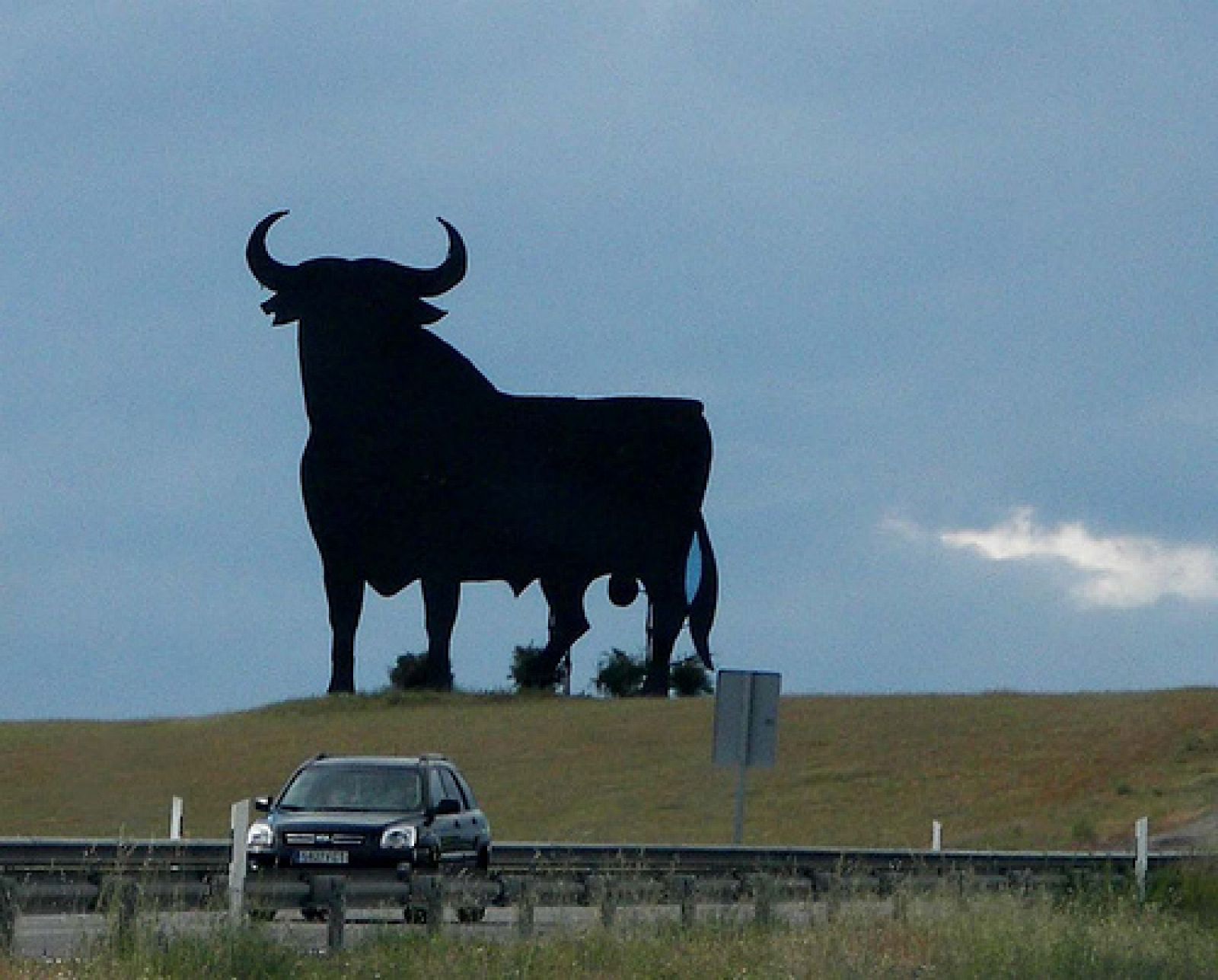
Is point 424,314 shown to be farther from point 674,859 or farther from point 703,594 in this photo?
point 674,859

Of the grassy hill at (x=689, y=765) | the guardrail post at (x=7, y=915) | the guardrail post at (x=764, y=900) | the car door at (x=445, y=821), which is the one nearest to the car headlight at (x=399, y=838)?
the car door at (x=445, y=821)

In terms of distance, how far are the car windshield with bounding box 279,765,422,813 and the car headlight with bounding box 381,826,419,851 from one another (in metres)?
0.60

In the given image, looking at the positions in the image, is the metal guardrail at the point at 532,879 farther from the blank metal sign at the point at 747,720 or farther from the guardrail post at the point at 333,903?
the blank metal sign at the point at 747,720

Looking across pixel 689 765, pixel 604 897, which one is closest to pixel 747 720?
pixel 604 897

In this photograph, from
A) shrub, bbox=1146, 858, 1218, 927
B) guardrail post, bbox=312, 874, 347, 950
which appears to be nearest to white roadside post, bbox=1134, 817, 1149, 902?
shrub, bbox=1146, 858, 1218, 927

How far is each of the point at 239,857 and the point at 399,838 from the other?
4462 millimetres

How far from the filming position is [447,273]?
48625mm

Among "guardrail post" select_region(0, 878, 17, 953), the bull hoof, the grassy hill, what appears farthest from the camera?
the bull hoof

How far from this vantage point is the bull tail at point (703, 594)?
5097cm

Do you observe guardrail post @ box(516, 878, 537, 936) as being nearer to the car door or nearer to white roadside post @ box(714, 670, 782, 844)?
the car door

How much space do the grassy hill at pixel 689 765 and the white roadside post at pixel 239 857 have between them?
76.4 ft

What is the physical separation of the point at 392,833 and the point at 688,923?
3.31 m

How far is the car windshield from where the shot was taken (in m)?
20.9

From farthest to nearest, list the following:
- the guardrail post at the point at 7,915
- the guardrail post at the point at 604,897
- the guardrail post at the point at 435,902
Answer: the guardrail post at the point at 604,897
the guardrail post at the point at 435,902
the guardrail post at the point at 7,915
